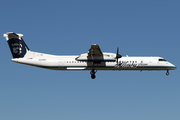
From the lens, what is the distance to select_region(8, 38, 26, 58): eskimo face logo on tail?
35.6 meters

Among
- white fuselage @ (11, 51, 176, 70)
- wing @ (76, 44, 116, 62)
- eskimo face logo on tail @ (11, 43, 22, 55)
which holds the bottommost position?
white fuselage @ (11, 51, 176, 70)

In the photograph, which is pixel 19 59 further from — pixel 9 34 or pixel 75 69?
pixel 75 69

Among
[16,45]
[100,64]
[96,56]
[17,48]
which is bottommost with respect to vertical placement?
[100,64]

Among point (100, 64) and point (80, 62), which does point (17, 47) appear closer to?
point (80, 62)

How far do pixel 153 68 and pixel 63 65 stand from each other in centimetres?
1127

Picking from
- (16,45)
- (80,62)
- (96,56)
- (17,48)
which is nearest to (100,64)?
(96,56)

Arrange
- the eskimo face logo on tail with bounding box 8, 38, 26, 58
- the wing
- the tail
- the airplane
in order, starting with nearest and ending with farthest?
1. the wing
2. the airplane
3. the tail
4. the eskimo face logo on tail with bounding box 8, 38, 26, 58

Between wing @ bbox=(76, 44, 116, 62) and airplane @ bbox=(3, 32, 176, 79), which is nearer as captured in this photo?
wing @ bbox=(76, 44, 116, 62)

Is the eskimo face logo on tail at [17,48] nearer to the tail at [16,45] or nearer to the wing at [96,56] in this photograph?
the tail at [16,45]

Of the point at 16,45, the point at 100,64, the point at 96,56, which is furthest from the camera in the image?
the point at 16,45

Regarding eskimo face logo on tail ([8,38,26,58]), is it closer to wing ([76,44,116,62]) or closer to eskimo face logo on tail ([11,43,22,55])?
eskimo face logo on tail ([11,43,22,55])

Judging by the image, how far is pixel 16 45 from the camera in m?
35.8

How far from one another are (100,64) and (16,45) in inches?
428

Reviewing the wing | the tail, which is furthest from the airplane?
the wing
